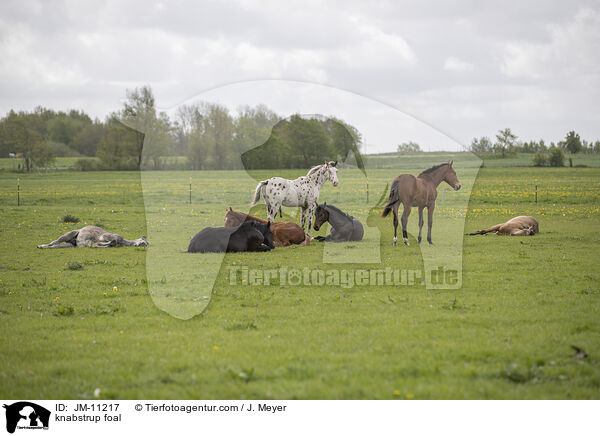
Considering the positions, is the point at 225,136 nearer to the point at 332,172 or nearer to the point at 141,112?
the point at 141,112

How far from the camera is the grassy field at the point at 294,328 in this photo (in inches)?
200

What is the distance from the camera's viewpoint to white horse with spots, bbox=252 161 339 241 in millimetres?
15531

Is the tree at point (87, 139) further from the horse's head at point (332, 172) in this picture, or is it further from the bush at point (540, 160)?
the horse's head at point (332, 172)

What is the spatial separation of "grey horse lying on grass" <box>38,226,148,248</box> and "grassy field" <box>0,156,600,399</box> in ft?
3.15

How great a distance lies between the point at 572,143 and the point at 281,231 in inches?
3451

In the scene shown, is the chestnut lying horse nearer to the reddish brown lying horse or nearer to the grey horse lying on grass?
the reddish brown lying horse

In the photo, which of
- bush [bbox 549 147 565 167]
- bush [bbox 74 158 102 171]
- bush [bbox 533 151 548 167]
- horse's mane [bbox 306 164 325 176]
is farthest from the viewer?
bush [bbox 74 158 102 171]

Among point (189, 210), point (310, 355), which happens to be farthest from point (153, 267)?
point (189, 210)

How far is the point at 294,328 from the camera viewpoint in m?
7.04

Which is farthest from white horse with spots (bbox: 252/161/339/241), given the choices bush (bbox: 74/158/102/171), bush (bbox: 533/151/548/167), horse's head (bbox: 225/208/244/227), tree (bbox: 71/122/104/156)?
tree (bbox: 71/122/104/156)

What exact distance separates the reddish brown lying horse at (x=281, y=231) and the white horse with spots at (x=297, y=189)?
0.33 metres

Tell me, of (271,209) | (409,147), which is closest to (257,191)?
(271,209)

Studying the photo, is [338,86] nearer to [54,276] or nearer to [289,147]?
[289,147]
